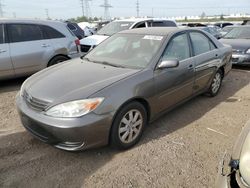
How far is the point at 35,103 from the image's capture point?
9.56 feet

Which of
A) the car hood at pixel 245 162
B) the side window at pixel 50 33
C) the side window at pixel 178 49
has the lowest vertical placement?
the car hood at pixel 245 162

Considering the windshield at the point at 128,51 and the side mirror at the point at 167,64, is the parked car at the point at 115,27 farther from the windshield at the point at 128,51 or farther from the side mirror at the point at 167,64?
the side mirror at the point at 167,64

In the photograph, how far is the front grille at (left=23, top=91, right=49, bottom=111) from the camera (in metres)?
2.81

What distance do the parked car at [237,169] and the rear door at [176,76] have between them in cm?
158

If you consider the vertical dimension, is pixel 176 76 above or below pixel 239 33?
below

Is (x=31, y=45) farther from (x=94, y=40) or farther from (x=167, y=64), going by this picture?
(x=167, y=64)

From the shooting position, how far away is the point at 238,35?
9.31m

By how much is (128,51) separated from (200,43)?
5.35ft

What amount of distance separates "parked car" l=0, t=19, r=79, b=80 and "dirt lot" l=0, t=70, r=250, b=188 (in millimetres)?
1810

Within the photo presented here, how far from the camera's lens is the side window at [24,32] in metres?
5.68

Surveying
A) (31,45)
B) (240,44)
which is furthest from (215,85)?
(31,45)

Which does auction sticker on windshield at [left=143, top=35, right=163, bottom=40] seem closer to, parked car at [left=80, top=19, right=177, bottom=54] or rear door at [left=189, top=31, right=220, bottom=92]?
rear door at [left=189, top=31, right=220, bottom=92]

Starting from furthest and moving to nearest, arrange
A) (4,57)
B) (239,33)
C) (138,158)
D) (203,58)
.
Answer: (239,33) < (4,57) < (203,58) < (138,158)

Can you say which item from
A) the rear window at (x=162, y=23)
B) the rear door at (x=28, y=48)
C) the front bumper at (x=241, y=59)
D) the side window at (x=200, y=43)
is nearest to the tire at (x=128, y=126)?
the side window at (x=200, y=43)
